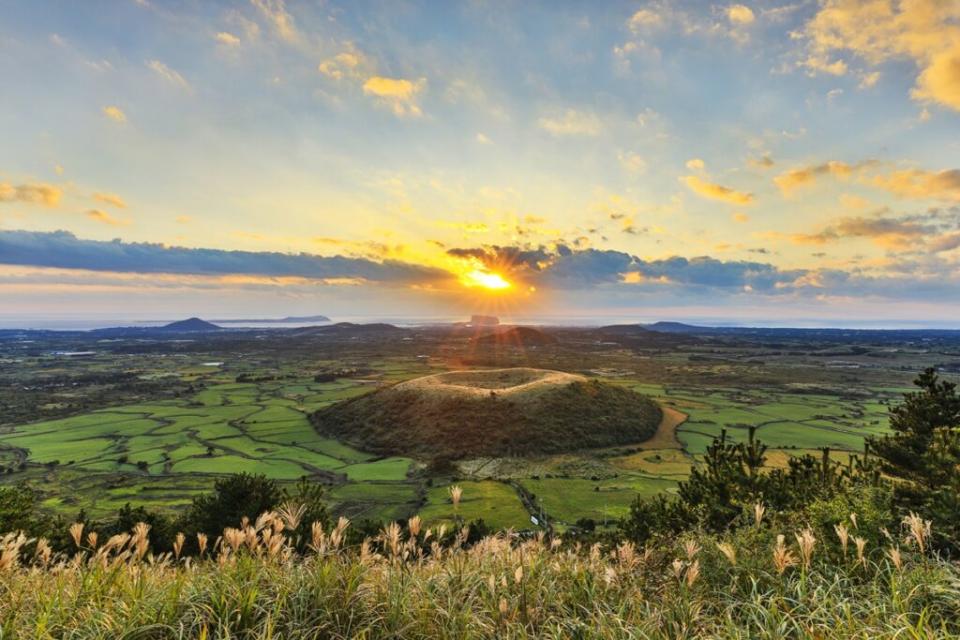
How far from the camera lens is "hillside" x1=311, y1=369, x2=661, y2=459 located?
67125mm

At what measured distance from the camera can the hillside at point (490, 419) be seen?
67125 millimetres

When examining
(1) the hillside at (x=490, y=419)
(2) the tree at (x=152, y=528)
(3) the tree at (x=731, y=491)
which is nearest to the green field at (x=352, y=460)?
(1) the hillside at (x=490, y=419)

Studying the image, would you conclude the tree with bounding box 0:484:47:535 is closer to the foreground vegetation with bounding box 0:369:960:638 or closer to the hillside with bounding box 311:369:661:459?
the foreground vegetation with bounding box 0:369:960:638

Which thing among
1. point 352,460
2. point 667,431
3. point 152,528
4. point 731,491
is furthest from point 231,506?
point 667,431

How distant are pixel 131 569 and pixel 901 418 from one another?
120 feet

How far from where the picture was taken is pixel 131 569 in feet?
26.8

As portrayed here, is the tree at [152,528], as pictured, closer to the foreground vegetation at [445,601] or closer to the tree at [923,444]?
the foreground vegetation at [445,601]

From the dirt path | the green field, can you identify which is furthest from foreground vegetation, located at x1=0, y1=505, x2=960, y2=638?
the dirt path

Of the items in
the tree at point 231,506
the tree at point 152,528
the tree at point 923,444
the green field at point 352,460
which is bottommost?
the green field at point 352,460

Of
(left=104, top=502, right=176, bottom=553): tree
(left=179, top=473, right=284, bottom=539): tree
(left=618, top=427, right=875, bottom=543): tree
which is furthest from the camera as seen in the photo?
(left=179, top=473, right=284, bottom=539): tree

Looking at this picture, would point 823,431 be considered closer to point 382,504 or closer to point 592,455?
point 592,455

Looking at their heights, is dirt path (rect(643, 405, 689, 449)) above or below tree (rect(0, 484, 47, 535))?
below

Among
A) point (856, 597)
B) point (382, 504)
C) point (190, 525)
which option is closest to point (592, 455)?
point (382, 504)

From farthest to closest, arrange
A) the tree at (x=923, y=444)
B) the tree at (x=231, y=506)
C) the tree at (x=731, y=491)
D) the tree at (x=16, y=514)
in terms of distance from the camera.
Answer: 1. the tree at (x=231, y=506)
2. the tree at (x=731, y=491)
3. the tree at (x=923, y=444)
4. the tree at (x=16, y=514)
